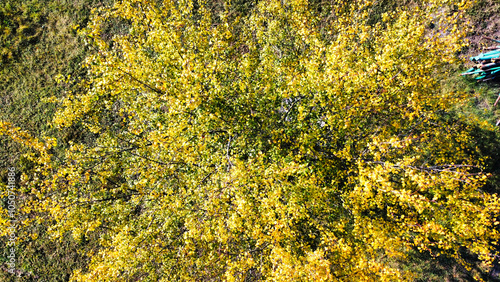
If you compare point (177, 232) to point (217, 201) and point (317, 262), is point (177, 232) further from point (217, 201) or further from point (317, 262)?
point (317, 262)

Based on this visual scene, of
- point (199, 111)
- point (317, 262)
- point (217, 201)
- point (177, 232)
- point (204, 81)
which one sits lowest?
point (177, 232)

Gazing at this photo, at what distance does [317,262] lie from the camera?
637 cm

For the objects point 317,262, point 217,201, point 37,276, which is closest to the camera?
point 317,262

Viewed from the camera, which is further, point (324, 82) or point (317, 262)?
point (324, 82)

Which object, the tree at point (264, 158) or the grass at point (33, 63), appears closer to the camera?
the tree at point (264, 158)

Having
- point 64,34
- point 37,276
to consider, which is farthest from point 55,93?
point 37,276

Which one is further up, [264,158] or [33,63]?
[264,158]

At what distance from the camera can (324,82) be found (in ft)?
22.9

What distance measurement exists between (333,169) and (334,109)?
210 centimetres

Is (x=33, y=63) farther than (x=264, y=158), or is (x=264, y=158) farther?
(x=33, y=63)

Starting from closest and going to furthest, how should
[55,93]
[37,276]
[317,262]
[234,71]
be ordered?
[317,262], [234,71], [37,276], [55,93]

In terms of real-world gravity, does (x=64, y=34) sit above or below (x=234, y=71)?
below

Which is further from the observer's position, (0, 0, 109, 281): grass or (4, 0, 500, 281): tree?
(0, 0, 109, 281): grass

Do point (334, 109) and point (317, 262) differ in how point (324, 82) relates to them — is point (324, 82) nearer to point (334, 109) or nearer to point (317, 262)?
point (334, 109)
